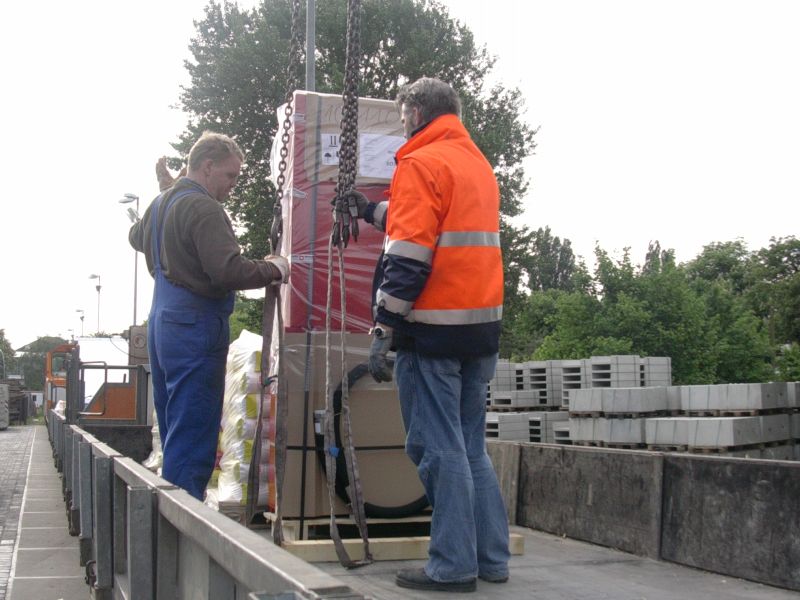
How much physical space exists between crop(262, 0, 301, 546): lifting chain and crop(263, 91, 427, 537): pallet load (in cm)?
7

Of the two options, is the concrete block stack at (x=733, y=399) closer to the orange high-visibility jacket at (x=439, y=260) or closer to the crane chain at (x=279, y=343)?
the crane chain at (x=279, y=343)

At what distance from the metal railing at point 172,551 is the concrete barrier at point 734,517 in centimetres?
249

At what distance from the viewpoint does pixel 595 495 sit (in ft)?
17.3

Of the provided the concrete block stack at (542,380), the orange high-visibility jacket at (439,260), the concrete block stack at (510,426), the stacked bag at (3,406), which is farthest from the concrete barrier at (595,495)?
the stacked bag at (3,406)

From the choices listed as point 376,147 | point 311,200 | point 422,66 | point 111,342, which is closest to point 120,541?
point 311,200

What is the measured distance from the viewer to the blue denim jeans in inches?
152

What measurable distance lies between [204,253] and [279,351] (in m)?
0.68

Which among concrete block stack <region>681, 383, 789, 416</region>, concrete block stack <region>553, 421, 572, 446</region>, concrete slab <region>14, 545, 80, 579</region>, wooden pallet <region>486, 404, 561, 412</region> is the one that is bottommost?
concrete slab <region>14, 545, 80, 579</region>

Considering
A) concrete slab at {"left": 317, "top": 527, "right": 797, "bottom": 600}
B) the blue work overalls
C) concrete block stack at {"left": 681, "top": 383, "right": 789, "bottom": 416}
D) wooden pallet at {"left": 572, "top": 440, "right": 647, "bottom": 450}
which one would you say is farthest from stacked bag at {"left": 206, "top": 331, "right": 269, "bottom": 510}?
concrete block stack at {"left": 681, "top": 383, "right": 789, "bottom": 416}

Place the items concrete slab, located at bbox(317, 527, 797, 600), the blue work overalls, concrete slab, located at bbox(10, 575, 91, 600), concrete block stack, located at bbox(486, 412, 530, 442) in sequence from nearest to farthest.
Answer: concrete slab, located at bbox(317, 527, 797, 600), the blue work overalls, concrete slab, located at bbox(10, 575, 91, 600), concrete block stack, located at bbox(486, 412, 530, 442)

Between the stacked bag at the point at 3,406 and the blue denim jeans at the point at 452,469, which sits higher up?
the blue denim jeans at the point at 452,469

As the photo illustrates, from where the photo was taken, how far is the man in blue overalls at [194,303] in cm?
442

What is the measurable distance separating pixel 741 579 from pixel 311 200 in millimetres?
2840

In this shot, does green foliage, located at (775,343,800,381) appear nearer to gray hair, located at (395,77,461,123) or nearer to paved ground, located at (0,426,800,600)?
paved ground, located at (0,426,800,600)
